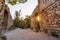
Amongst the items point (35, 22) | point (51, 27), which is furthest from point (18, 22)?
point (51, 27)

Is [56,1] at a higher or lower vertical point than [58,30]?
higher

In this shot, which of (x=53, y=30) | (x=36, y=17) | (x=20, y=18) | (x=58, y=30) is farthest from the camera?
(x=20, y=18)

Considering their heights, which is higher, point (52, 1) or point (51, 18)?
point (52, 1)

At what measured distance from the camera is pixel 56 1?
23.2ft

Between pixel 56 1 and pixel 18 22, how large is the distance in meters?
9.46

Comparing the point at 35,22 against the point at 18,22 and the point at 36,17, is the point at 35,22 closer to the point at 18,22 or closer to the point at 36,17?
the point at 36,17

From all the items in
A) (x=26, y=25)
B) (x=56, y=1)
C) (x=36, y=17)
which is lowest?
(x=26, y=25)

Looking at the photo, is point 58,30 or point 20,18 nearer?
point 58,30

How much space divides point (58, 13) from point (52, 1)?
0.97m

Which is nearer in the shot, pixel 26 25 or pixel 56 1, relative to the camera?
pixel 56 1

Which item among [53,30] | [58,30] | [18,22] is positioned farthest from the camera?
[18,22]

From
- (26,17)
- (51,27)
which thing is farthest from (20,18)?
(51,27)

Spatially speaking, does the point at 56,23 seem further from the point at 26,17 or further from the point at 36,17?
the point at 26,17

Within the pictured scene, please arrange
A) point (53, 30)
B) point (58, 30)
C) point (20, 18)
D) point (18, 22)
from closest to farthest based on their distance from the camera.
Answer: point (58, 30) → point (53, 30) → point (18, 22) → point (20, 18)
